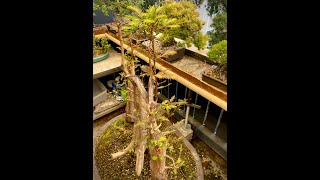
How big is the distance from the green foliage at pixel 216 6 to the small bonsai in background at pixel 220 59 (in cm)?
112

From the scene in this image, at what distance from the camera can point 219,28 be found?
2.53 meters

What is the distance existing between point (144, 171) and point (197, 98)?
1192 millimetres

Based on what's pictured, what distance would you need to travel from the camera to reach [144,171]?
65.6 inches

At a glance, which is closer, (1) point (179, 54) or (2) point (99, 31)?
(1) point (179, 54)

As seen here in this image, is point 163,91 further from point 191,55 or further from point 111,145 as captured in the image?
point 111,145

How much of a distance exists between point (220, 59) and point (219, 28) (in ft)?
2.08

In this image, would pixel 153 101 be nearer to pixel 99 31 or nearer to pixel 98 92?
pixel 98 92

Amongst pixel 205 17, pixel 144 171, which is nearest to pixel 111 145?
pixel 144 171

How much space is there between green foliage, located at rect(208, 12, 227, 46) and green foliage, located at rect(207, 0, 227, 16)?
1.62 ft

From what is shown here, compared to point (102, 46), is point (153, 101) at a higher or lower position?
lower

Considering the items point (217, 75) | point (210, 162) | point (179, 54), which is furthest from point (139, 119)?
point (179, 54)

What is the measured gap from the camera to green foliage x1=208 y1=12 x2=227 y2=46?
2.50 meters

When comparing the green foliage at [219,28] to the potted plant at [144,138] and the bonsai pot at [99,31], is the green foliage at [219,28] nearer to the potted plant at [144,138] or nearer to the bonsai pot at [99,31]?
the potted plant at [144,138]

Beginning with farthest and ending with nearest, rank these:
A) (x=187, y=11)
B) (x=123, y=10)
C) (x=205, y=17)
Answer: (x=205, y=17)
(x=187, y=11)
(x=123, y=10)
